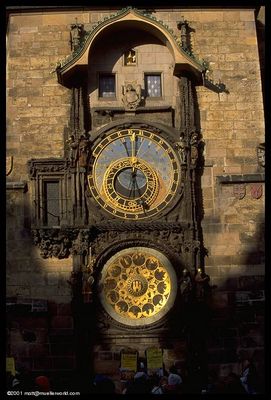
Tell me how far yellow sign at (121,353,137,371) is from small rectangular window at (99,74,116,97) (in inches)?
211

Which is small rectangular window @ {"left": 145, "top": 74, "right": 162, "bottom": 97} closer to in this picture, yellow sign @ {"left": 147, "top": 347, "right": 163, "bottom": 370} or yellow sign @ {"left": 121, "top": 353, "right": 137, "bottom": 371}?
yellow sign @ {"left": 147, "top": 347, "right": 163, "bottom": 370}

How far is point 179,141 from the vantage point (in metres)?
13.9

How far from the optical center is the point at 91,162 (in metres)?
13.8

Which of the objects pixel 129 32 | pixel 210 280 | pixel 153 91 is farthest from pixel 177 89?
pixel 210 280

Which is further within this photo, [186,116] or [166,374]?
[186,116]

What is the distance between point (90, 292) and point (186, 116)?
13.3 feet

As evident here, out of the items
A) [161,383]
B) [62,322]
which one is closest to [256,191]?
[62,322]

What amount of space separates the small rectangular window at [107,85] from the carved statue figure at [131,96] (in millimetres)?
300

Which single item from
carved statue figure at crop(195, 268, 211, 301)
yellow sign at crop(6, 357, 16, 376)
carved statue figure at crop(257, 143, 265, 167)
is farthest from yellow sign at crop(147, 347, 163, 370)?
carved statue figure at crop(257, 143, 265, 167)

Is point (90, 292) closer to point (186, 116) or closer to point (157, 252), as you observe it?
point (157, 252)

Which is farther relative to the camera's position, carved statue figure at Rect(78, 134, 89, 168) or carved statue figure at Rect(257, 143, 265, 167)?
carved statue figure at Rect(257, 143, 265, 167)

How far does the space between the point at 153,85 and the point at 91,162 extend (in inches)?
87.4

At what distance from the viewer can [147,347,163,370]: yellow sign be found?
12.8 meters

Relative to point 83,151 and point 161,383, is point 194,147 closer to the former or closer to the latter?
point 83,151
